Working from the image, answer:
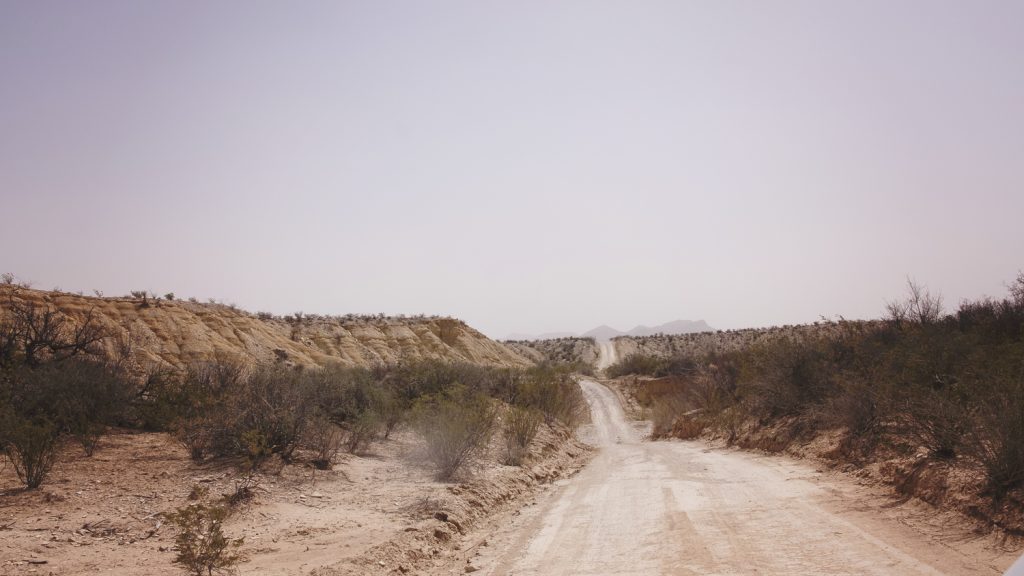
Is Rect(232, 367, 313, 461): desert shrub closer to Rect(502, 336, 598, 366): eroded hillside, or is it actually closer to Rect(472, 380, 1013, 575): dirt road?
Rect(472, 380, 1013, 575): dirt road

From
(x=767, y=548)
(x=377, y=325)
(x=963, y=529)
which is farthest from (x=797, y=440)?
(x=377, y=325)

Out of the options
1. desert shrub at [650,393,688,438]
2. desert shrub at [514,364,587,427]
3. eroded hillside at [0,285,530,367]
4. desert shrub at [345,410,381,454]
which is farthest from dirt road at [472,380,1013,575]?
desert shrub at [650,393,688,438]

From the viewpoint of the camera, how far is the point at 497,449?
1634 cm

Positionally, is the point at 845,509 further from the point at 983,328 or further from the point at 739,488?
the point at 983,328

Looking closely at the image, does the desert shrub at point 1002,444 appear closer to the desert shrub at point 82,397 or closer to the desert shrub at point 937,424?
the desert shrub at point 937,424

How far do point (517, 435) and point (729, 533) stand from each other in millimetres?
9498

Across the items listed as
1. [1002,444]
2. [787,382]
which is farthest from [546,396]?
[1002,444]

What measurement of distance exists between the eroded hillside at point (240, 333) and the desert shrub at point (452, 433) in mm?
11133

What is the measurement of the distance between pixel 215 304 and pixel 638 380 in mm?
35593

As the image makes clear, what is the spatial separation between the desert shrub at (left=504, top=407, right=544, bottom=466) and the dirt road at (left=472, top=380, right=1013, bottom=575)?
2.68m

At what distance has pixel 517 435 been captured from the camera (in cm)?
1681

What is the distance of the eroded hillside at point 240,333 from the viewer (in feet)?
103

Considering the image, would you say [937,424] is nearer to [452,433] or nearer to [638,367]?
[452,433]

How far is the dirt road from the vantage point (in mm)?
6504
